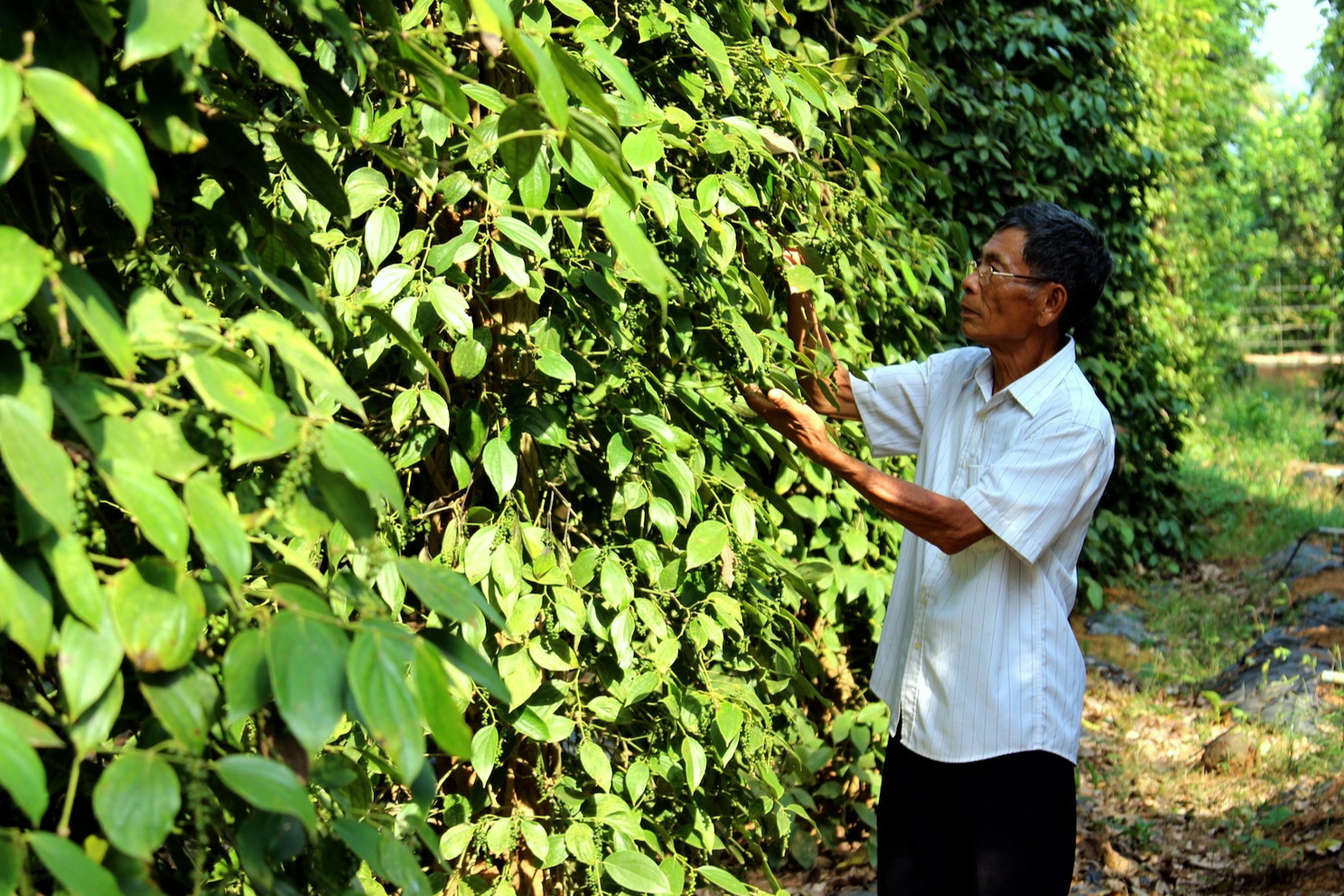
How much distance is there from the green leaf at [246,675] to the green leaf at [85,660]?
0.06 m

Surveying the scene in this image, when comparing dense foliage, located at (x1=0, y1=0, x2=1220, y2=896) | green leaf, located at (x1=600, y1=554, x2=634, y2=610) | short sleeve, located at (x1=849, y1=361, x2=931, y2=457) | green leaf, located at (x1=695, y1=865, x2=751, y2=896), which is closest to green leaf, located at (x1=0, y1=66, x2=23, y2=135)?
dense foliage, located at (x1=0, y1=0, x2=1220, y2=896)

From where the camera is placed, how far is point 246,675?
78 cm

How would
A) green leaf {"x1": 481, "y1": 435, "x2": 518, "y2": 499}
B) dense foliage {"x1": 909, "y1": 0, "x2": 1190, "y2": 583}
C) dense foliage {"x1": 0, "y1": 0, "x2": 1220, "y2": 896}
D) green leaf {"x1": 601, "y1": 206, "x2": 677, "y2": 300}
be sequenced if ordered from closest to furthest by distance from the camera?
dense foliage {"x1": 0, "y1": 0, "x2": 1220, "y2": 896}
green leaf {"x1": 601, "y1": 206, "x2": 677, "y2": 300}
green leaf {"x1": 481, "y1": 435, "x2": 518, "y2": 499}
dense foliage {"x1": 909, "y1": 0, "x2": 1190, "y2": 583}

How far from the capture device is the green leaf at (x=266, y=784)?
0.74 metres

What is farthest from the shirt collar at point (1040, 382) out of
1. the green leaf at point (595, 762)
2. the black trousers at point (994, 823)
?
the green leaf at point (595, 762)

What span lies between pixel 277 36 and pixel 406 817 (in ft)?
2.73

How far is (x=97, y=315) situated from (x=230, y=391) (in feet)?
0.28

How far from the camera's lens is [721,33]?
2076 millimetres

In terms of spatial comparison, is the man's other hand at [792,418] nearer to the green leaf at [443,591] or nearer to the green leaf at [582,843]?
the green leaf at [582,843]

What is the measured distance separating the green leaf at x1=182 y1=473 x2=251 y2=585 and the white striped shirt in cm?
141

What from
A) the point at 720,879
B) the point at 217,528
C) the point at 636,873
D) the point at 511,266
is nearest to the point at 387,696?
the point at 217,528

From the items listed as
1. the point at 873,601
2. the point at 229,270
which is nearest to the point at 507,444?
the point at 229,270

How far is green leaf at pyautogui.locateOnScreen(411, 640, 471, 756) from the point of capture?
0.77 m

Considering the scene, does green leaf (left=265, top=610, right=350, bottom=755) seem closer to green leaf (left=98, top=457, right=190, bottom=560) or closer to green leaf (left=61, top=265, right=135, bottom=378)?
green leaf (left=98, top=457, right=190, bottom=560)
